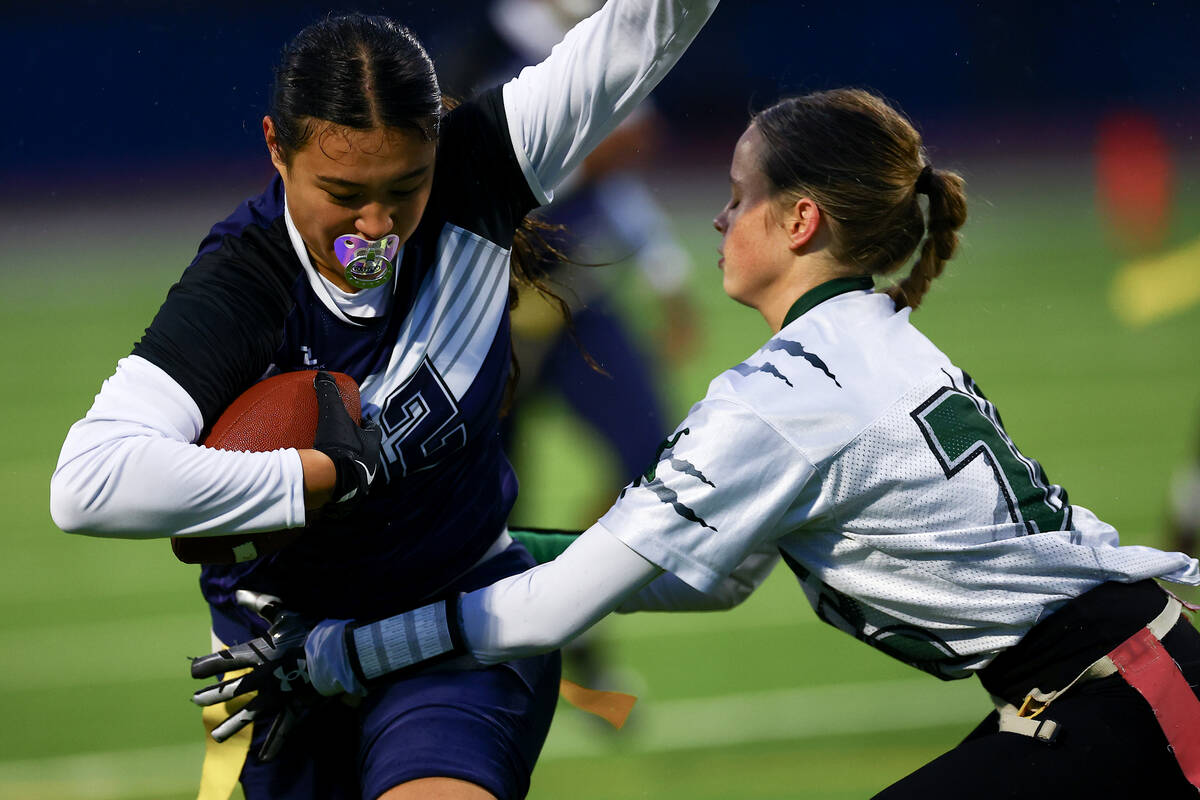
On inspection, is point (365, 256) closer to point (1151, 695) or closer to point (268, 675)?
point (268, 675)

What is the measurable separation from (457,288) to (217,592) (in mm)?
658

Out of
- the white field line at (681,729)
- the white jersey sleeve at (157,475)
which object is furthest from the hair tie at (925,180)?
the white field line at (681,729)

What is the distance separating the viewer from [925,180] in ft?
7.02

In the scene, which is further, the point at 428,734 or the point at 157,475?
the point at 428,734

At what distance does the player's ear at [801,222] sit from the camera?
81.7 inches

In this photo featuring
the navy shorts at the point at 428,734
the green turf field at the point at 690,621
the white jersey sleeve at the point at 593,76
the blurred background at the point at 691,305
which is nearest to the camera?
the navy shorts at the point at 428,734

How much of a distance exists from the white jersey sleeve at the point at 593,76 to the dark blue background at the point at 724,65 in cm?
752

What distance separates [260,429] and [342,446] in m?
0.12

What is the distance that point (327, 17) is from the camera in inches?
80.7

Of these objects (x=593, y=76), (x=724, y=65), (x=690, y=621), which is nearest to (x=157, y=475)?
(x=593, y=76)

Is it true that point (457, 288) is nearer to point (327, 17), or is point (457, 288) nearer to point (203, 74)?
point (327, 17)

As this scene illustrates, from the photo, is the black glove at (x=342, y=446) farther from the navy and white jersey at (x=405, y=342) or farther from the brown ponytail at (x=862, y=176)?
the brown ponytail at (x=862, y=176)

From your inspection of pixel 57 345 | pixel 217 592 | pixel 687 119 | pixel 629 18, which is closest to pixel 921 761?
pixel 217 592

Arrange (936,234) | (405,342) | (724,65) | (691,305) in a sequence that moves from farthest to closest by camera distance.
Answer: (724,65) → (691,305) → (936,234) → (405,342)
